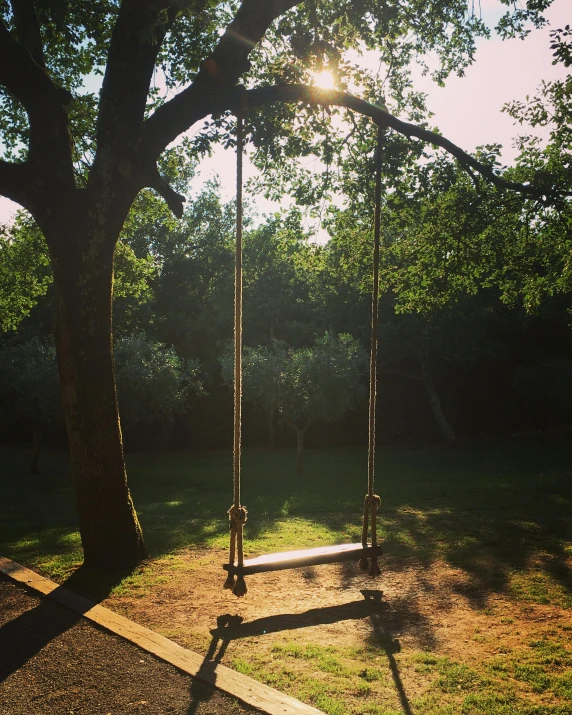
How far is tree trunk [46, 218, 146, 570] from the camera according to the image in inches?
247

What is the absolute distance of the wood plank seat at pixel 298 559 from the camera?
511 centimetres

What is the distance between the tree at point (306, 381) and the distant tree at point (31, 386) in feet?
17.3

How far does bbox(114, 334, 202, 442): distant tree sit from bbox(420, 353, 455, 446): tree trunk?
914 centimetres

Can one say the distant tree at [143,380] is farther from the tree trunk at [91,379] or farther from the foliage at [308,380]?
the tree trunk at [91,379]

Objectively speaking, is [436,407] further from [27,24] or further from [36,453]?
[27,24]

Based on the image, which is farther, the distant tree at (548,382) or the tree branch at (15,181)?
the distant tree at (548,382)

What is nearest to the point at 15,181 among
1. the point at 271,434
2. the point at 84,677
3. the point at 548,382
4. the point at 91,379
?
the point at 91,379

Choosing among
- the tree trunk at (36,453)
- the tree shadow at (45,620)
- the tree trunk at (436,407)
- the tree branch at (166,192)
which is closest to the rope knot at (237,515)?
the tree shadow at (45,620)

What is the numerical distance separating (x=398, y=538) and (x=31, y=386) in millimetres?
12473

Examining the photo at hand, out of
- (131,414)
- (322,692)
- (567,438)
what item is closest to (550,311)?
(567,438)

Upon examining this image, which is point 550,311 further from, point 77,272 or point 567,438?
point 77,272

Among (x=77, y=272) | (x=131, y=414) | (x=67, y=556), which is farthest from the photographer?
(x=131, y=414)

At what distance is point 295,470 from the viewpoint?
763 inches

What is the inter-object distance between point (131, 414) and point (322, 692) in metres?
15.8
